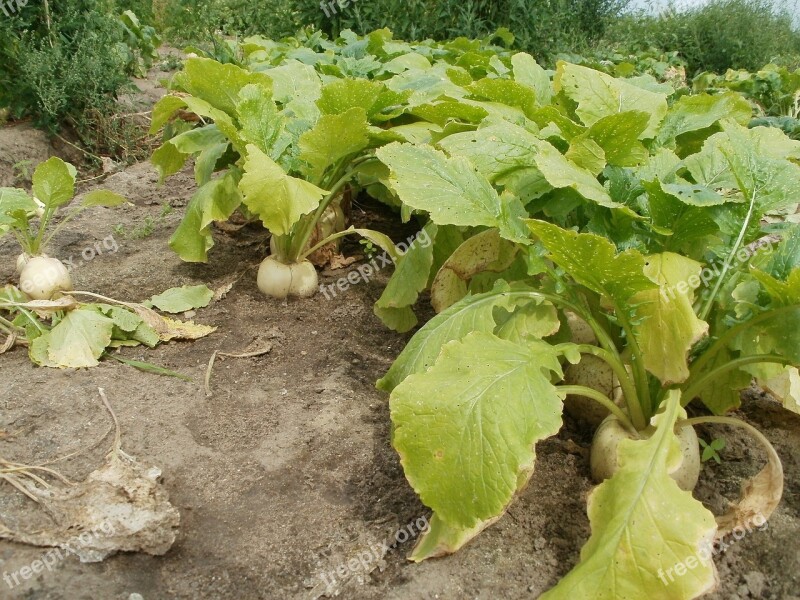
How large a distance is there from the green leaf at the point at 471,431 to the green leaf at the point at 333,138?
4.07 feet

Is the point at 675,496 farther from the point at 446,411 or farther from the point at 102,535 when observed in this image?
the point at 102,535

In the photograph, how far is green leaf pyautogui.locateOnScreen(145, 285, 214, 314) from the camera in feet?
9.71

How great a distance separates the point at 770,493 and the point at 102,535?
170cm

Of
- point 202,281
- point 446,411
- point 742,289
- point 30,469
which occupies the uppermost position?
point 742,289

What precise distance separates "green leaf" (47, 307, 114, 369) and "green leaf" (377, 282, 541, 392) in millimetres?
1190

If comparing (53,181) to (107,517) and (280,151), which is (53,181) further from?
(107,517)

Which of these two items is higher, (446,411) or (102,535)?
(446,411)

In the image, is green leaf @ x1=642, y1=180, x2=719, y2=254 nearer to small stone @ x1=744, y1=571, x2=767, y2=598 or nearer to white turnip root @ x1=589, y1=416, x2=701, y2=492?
white turnip root @ x1=589, y1=416, x2=701, y2=492

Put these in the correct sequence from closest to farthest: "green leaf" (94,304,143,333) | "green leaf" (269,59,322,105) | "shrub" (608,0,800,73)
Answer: "green leaf" (94,304,143,333), "green leaf" (269,59,322,105), "shrub" (608,0,800,73)

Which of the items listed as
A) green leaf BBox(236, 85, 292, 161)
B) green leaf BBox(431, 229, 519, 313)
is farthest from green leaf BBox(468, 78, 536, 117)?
green leaf BBox(236, 85, 292, 161)

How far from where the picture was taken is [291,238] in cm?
315

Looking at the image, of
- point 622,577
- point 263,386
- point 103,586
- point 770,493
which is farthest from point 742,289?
point 103,586

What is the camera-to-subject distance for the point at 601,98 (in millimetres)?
2428

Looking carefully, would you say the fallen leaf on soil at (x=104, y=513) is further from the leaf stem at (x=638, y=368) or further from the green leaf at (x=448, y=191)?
the leaf stem at (x=638, y=368)
